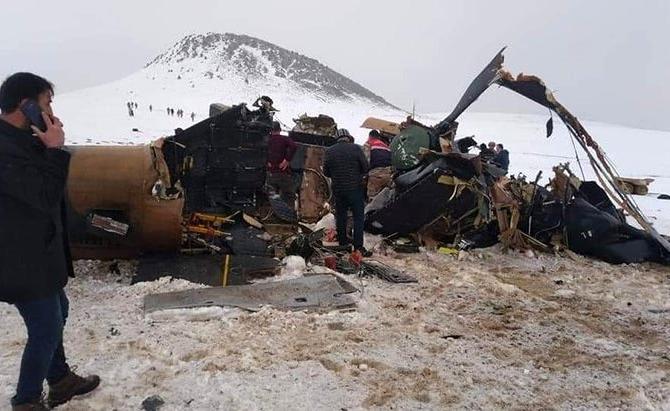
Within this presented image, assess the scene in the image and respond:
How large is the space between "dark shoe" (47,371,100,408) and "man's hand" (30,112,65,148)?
4.31 ft

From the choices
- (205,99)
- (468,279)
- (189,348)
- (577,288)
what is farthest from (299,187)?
(205,99)

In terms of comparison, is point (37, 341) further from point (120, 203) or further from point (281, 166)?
point (281, 166)

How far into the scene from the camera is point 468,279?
568 centimetres

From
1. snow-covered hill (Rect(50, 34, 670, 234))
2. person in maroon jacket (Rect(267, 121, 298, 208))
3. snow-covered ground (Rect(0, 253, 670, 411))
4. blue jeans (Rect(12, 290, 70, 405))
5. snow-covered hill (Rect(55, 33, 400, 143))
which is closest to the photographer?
blue jeans (Rect(12, 290, 70, 405))

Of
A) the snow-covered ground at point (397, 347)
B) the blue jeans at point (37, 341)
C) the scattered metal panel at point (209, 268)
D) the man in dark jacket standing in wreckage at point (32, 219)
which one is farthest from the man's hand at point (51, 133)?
the scattered metal panel at point (209, 268)

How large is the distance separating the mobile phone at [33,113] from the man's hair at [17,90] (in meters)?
0.04

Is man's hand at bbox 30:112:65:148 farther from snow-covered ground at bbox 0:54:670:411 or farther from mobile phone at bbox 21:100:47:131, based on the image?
snow-covered ground at bbox 0:54:670:411

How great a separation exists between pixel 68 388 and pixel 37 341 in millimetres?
492

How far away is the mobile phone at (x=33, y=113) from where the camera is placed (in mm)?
2439

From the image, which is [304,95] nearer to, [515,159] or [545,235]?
[515,159]

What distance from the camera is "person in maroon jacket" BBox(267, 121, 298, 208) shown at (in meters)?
8.34

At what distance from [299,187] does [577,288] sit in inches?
173

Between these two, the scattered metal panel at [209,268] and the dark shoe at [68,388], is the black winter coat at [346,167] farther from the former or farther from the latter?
the dark shoe at [68,388]

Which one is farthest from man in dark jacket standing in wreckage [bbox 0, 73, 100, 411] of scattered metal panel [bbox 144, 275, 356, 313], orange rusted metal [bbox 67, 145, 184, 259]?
orange rusted metal [bbox 67, 145, 184, 259]
